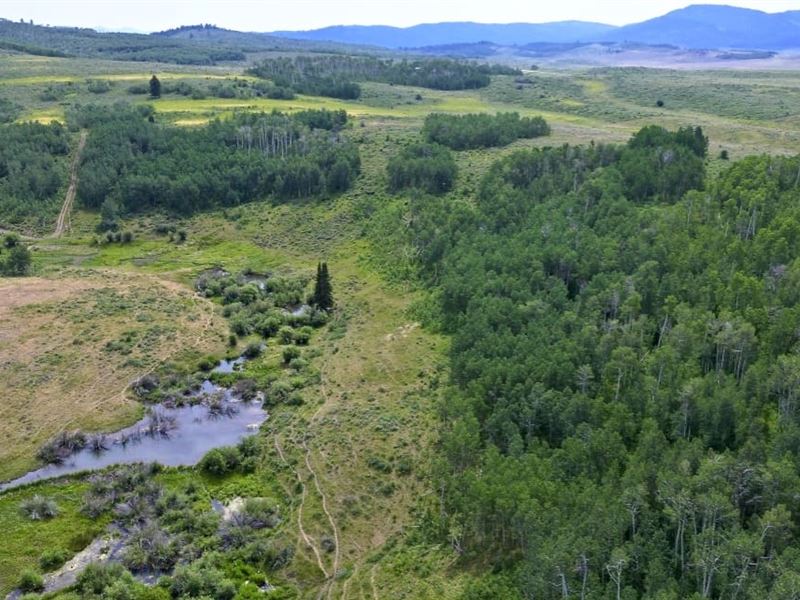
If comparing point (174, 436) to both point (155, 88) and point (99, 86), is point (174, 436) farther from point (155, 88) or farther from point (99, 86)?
point (99, 86)

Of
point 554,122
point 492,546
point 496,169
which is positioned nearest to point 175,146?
point 496,169

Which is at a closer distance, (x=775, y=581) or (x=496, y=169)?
(x=775, y=581)

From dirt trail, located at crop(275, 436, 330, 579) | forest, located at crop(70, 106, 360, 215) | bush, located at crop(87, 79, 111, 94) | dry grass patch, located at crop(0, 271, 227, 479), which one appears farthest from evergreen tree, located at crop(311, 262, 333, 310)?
bush, located at crop(87, 79, 111, 94)

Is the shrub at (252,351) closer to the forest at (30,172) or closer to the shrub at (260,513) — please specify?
the shrub at (260,513)

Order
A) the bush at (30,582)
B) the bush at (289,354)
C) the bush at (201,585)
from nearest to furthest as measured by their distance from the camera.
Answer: the bush at (201,585) < the bush at (30,582) < the bush at (289,354)

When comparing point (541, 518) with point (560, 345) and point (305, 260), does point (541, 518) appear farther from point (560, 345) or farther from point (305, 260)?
point (305, 260)

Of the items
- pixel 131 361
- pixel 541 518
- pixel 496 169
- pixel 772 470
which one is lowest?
pixel 131 361

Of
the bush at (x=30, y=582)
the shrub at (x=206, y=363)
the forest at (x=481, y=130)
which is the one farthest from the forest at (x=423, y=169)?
the bush at (x=30, y=582)
